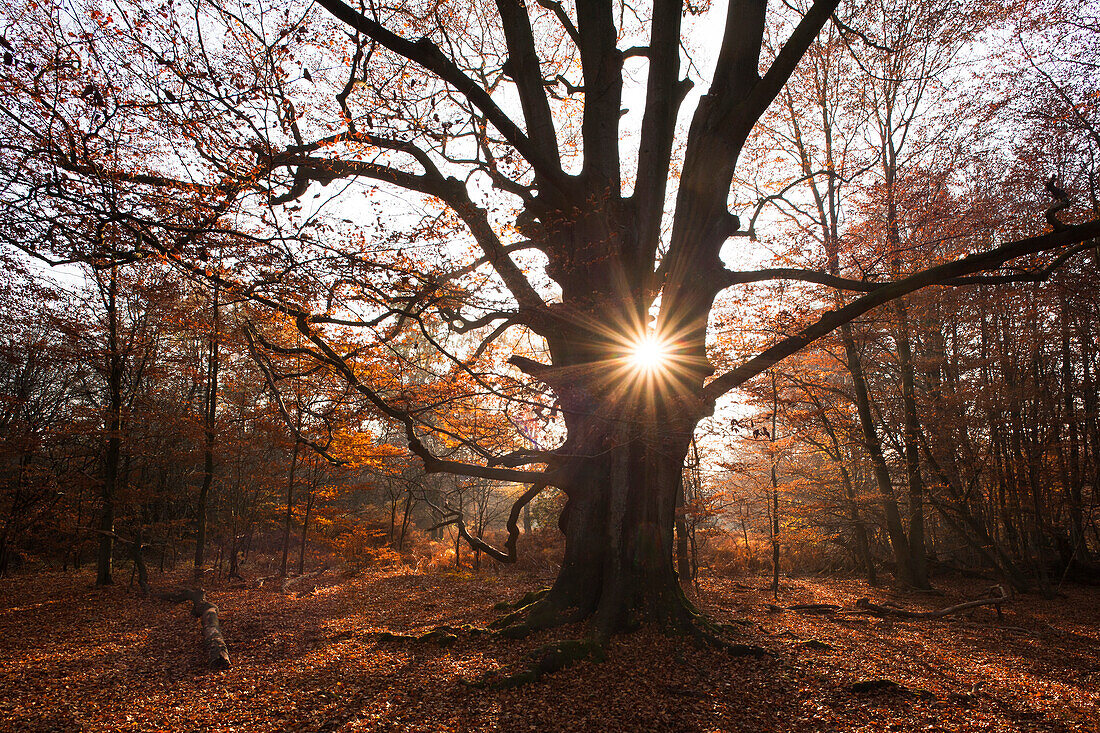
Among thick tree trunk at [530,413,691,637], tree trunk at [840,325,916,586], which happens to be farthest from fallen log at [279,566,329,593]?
tree trunk at [840,325,916,586]

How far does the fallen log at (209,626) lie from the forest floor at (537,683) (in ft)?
0.47

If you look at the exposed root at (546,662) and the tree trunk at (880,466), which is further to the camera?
the tree trunk at (880,466)

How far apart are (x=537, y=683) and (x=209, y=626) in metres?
5.28

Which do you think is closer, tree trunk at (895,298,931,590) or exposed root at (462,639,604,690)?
exposed root at (462,639,604,690)

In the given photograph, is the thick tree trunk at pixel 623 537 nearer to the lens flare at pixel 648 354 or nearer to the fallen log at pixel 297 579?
the lens flare at pixel 648 354

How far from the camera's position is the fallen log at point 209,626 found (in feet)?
19.1

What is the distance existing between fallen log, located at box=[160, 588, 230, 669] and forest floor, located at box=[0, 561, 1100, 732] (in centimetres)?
14

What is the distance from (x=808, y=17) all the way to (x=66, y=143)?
279 inches

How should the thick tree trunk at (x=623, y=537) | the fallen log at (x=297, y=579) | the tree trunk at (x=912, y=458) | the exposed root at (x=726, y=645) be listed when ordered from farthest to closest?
the fallen log at (x=297, y=579)
the tree trunk at (x=912, y=458)
the thick tree trunk at (x=623, y=537)
the exposed root at (x=726, y=645)

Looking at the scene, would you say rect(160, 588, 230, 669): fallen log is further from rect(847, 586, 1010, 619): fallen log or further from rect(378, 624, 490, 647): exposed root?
rect(847, 586, 1010, 619): fallen log

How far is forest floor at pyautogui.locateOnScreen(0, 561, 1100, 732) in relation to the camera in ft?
13.5

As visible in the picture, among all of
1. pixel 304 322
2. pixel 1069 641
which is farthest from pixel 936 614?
pixel 304 322

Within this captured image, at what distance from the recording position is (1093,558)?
38.7 feet

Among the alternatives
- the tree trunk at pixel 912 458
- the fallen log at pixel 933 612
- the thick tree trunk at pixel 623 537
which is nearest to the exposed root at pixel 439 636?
the thick tree trunk at pixel 623 537
